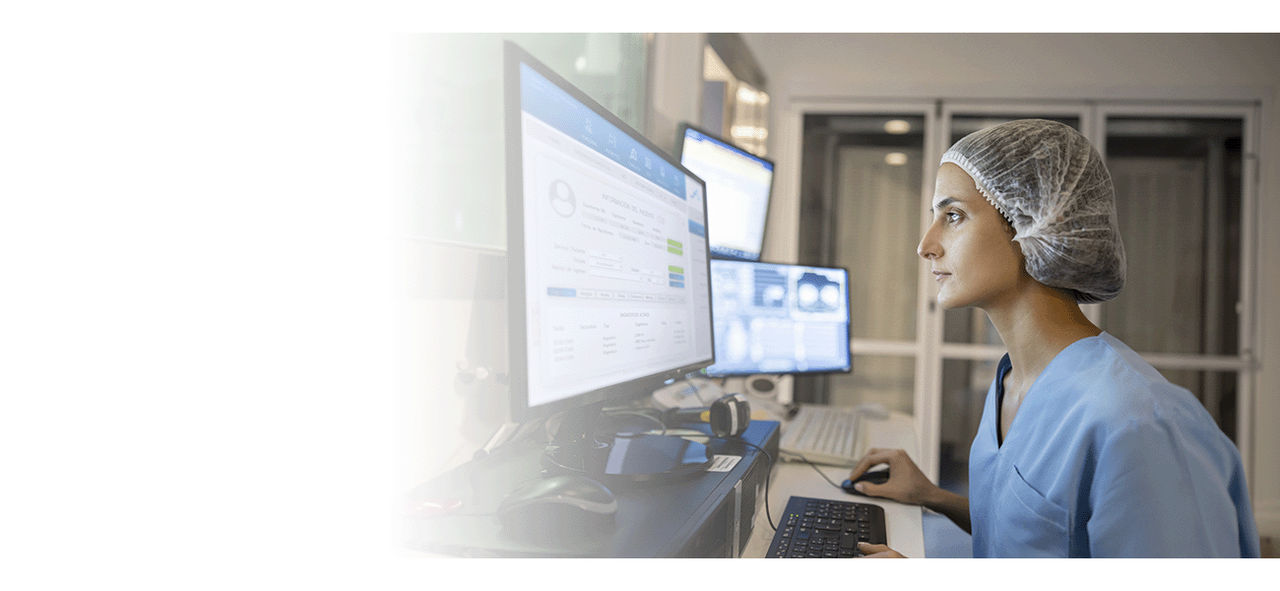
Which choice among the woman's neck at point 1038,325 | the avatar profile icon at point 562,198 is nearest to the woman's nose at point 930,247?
the woman's neck at point 1038,325

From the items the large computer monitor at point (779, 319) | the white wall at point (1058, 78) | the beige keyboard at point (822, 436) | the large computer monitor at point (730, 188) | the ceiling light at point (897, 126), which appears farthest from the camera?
the ceiling light at point (897, 126)

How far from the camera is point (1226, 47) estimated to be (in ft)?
10.9

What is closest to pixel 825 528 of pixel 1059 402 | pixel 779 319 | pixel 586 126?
pixel 1059 402

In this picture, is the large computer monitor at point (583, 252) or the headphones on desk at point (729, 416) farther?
the headphones on desk at point (729, 416)

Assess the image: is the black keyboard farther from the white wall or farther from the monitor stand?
the white wall

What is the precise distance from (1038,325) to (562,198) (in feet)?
2.09

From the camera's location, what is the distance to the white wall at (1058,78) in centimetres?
330

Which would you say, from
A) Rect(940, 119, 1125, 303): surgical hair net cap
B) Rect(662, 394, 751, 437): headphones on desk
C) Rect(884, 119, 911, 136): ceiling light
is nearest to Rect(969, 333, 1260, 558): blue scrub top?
Rect(940, 119, 1125, 303): surgical hair net cap

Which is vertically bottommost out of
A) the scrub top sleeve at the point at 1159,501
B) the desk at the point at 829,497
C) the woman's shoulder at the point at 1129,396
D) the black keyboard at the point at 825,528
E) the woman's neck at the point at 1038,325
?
the desk at the point at 829,497

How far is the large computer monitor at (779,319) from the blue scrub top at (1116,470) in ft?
2.46

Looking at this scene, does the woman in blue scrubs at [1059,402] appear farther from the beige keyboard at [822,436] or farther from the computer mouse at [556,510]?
the computer mouse at [556,510]

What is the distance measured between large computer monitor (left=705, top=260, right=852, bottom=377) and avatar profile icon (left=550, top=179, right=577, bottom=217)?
82 cm

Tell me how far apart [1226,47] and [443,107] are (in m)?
3.80

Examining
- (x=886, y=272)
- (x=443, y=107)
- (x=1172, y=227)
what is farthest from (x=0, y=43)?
(x=1172, y=227)
